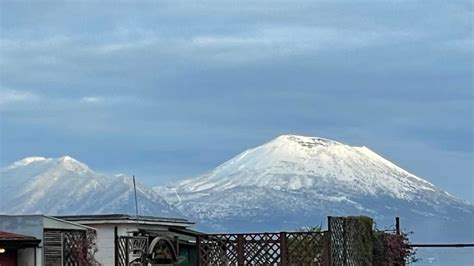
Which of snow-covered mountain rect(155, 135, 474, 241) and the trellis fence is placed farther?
snow-covered mountain rect(155, 135, 474, 241)

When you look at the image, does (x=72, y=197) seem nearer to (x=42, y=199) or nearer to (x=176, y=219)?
(x=42, y=199)

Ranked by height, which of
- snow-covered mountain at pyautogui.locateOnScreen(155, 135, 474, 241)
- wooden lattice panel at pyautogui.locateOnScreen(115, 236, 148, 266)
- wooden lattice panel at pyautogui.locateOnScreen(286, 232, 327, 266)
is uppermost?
snow-covered mountain at pyautogui.locateOnScreen(155, 135, 474, 241)

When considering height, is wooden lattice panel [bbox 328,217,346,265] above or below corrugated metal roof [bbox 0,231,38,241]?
below

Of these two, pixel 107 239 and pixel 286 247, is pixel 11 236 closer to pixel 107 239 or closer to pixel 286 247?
pixel 107 239

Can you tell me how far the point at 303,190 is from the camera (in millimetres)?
→ 115750

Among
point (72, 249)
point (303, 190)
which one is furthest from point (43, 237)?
point (303, 190)

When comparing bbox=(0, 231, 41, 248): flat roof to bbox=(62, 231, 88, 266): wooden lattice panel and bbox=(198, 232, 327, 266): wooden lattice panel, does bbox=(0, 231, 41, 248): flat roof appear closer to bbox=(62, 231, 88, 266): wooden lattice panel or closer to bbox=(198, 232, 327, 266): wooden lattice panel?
bbox=(62, 231, 88, 266): wooden lattice panel

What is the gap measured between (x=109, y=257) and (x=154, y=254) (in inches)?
485

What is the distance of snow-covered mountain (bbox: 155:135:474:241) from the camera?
91.2 metres

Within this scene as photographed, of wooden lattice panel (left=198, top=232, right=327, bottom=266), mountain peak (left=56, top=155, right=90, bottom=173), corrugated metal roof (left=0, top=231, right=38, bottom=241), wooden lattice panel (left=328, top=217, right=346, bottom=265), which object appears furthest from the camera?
mountain peak (left=56, top=155, right=90, bottom=173)

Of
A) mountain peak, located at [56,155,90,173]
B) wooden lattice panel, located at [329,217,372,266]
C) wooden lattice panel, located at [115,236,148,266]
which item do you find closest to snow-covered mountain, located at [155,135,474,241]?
mountain peak, located at [56,155,90,173]

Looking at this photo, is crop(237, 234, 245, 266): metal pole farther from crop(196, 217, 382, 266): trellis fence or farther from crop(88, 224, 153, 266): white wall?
crop(88, 224, 153, 266): white wall

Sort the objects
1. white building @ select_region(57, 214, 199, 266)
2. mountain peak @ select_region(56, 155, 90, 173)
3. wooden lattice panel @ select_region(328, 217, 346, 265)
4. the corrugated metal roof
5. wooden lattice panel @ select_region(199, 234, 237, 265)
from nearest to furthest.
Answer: wooden lattice panel @ select_region(328, 217, 346, 265) → wooden lattice panel @ select_region(199, 234, 237, 265) → the corrugated metal roof → white building @ select_region(57, 214, 199, 266) → mountain peak @ select_region(56, 155, 90, 173)


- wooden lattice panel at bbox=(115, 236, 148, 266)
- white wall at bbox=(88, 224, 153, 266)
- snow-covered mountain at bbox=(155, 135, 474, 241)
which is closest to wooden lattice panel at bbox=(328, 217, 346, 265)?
wooden lattice panel at bbox=(115, 236, 148, 266)
